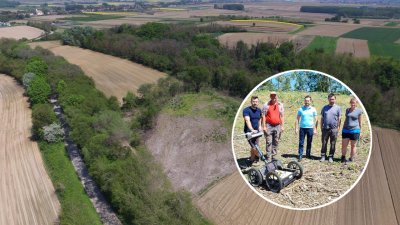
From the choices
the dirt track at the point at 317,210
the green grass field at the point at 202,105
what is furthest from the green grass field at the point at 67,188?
the green grass field at the point at 202,105

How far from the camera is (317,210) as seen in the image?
56.1 ft

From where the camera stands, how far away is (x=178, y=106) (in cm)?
3109

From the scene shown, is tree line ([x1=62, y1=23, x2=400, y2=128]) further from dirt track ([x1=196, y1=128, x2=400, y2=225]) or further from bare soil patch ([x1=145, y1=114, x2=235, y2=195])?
bare soil patch ([x1=145, y1=114, x2=235, y2=195])

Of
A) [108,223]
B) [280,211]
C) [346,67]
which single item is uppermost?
[346,67]

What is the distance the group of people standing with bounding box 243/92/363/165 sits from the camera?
4.66 metres

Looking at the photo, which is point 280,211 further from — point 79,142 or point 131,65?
point 131,65

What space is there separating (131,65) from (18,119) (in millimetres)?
18816

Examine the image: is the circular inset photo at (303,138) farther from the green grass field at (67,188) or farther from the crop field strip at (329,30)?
the crop field strip at (329,30)

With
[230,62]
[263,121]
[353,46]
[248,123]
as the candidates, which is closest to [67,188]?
[248,123]

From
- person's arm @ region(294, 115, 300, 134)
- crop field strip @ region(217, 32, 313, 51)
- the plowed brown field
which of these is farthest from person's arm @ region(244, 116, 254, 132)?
crop field strip @ region(217, 32, 313, 51)

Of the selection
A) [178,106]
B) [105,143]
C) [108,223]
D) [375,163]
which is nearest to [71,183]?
[105,143]

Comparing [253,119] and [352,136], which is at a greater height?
[253,119]

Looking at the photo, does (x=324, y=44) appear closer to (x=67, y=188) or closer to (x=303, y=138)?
(x=67, y=188)

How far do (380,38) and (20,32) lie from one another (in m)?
61.9
